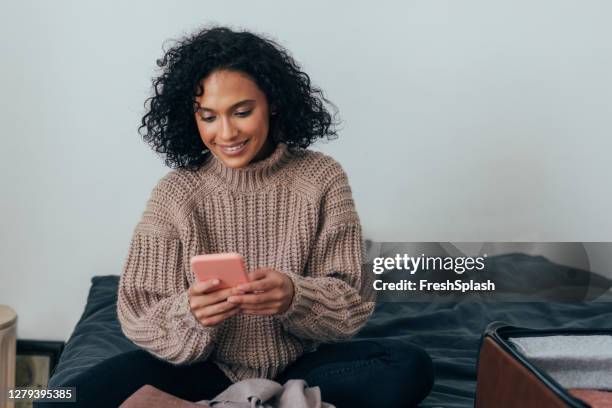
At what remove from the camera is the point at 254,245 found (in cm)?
133

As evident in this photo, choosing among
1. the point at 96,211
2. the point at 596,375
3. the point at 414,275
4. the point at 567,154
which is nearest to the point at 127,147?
the point at 96,211

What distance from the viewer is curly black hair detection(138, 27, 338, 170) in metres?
1.27

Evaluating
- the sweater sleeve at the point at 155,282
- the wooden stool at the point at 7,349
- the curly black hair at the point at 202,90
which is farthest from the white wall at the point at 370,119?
the sweater sleeve at the point at 155,282

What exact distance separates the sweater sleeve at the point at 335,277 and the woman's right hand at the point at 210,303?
0.34ft

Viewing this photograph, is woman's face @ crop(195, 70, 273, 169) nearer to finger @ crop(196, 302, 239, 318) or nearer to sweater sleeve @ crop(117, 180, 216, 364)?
sweater sleeve @ crop(117, 180, 216, 364)

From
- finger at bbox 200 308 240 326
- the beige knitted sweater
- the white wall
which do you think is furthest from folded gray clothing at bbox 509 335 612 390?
the white wall

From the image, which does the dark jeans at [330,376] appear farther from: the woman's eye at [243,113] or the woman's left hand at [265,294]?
the woman's eye at [243,113]

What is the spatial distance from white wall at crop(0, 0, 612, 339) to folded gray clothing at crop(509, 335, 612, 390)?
3.40ft

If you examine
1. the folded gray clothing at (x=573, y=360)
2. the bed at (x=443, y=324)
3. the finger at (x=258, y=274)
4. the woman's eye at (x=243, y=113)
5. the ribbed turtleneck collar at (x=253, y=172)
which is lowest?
the bed at (x=443, y=324)

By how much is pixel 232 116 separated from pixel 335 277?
308mm

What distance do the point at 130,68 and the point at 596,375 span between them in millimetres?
1365

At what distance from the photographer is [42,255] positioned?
2143 mm

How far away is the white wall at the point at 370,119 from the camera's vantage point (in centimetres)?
207

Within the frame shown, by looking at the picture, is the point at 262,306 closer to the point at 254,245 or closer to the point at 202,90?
the point at 254,245
